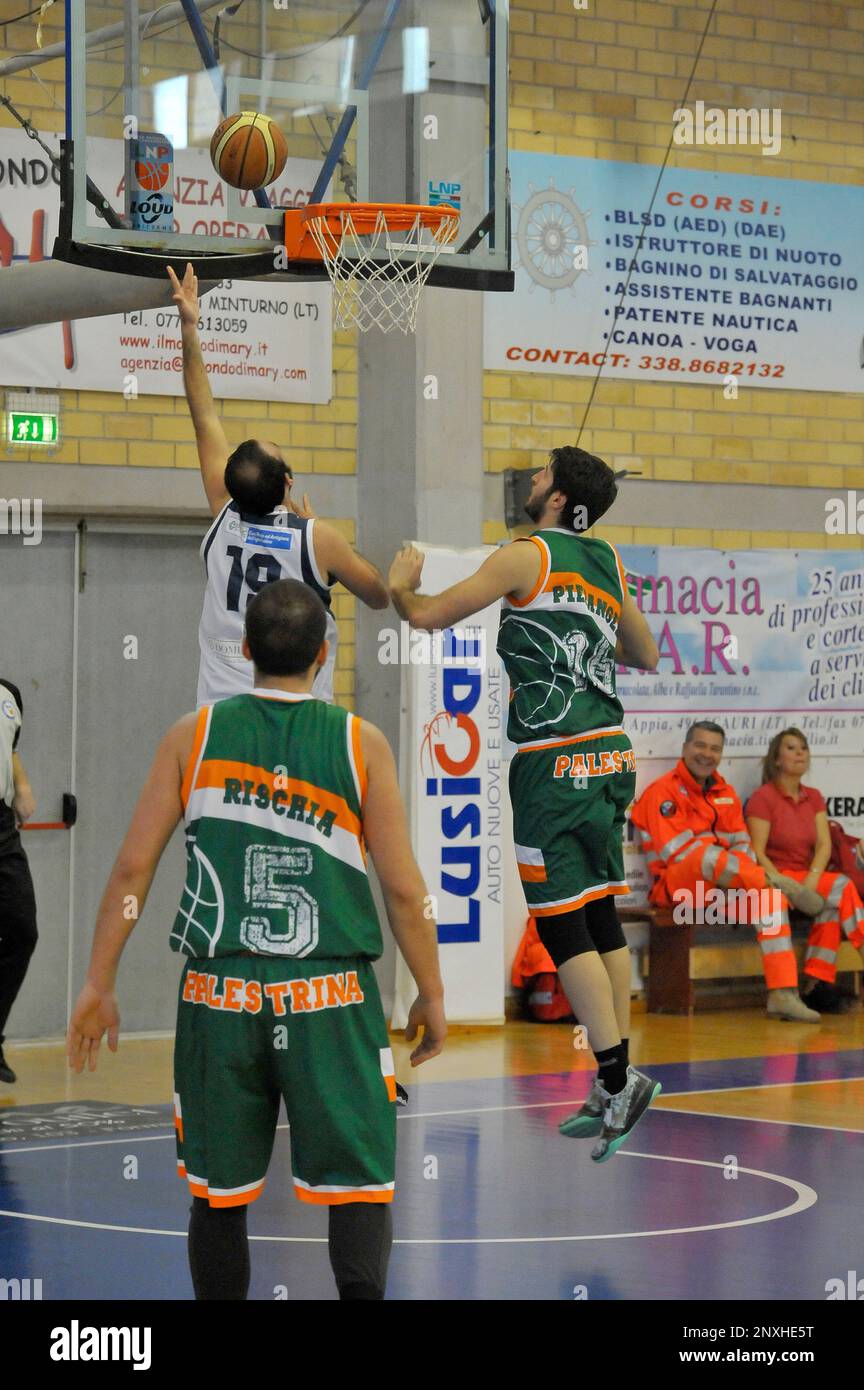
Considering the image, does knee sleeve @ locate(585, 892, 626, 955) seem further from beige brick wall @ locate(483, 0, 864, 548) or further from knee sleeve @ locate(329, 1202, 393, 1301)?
beige brick wall @ locate(483, 0, 864, 548)

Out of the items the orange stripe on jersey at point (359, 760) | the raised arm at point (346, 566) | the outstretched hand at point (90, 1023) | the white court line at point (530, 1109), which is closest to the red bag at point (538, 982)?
the white court line at point (530, 1109)

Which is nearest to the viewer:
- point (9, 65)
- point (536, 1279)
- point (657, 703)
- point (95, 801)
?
point (536, 1279)

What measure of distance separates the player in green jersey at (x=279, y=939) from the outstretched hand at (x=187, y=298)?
254 centimetres

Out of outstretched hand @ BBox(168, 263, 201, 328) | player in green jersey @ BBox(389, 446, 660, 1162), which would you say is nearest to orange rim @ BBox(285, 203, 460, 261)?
outstretched hand @ BBox(168, 263, 201, 328)

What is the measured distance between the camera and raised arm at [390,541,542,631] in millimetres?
6207

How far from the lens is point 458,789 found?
12.1 meters

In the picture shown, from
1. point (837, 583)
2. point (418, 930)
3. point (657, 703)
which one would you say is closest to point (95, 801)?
point (657, 703)

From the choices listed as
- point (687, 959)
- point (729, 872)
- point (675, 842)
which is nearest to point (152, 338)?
point (675, 842)

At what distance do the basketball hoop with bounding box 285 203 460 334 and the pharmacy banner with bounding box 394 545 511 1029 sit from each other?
12.9ft

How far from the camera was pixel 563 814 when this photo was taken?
6.70 m

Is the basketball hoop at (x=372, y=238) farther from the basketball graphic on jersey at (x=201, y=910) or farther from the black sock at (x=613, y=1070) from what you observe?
the basketball graphic on jersey at (x=201, y=910)

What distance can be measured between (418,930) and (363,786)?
1.13 ft

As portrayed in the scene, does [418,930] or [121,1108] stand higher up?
[418,930]

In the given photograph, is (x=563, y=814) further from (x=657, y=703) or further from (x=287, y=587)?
(x=657, y=703)
